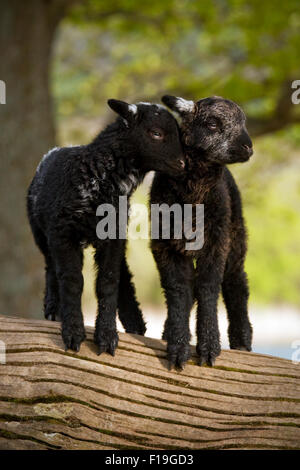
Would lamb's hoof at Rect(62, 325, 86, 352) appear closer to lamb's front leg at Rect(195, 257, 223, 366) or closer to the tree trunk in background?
lamb's front leg at Rect(195, 257, 223, 366)

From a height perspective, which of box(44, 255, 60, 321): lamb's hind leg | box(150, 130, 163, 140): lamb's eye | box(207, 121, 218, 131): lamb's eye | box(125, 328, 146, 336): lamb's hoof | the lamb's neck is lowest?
box(125, 328, 146, 336): lamb's hoof

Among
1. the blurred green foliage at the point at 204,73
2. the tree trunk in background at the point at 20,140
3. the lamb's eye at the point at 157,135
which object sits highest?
the blurred green foliage at the point at 204,73

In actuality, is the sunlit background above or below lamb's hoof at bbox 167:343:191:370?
above

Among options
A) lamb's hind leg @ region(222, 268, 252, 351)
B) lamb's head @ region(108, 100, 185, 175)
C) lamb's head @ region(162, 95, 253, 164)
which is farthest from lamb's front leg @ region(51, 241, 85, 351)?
lamb's hind leg @ region(222, 268, 252, 351)

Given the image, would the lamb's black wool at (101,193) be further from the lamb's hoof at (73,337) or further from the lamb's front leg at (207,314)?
the lamb's front leg at (207,314)

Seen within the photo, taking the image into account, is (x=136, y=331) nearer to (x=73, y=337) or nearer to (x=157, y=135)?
(x=73, y=337)

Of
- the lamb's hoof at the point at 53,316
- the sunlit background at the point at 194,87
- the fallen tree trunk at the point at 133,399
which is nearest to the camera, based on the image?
the fallen tree trunk at the point at 133,399

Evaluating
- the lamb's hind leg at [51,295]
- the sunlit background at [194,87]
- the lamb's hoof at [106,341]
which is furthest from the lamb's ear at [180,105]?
the sunlit background at [194,87]

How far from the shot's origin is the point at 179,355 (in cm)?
500

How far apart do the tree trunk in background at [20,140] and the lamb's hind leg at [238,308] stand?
5.65 meters

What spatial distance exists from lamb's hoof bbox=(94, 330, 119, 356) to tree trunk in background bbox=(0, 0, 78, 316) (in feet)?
19.8

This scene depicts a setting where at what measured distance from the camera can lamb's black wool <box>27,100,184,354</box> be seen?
4.93 metres

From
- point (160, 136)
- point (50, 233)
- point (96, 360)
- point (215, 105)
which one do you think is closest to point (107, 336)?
point (96, 360)

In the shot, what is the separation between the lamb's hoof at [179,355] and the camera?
4992 mm
